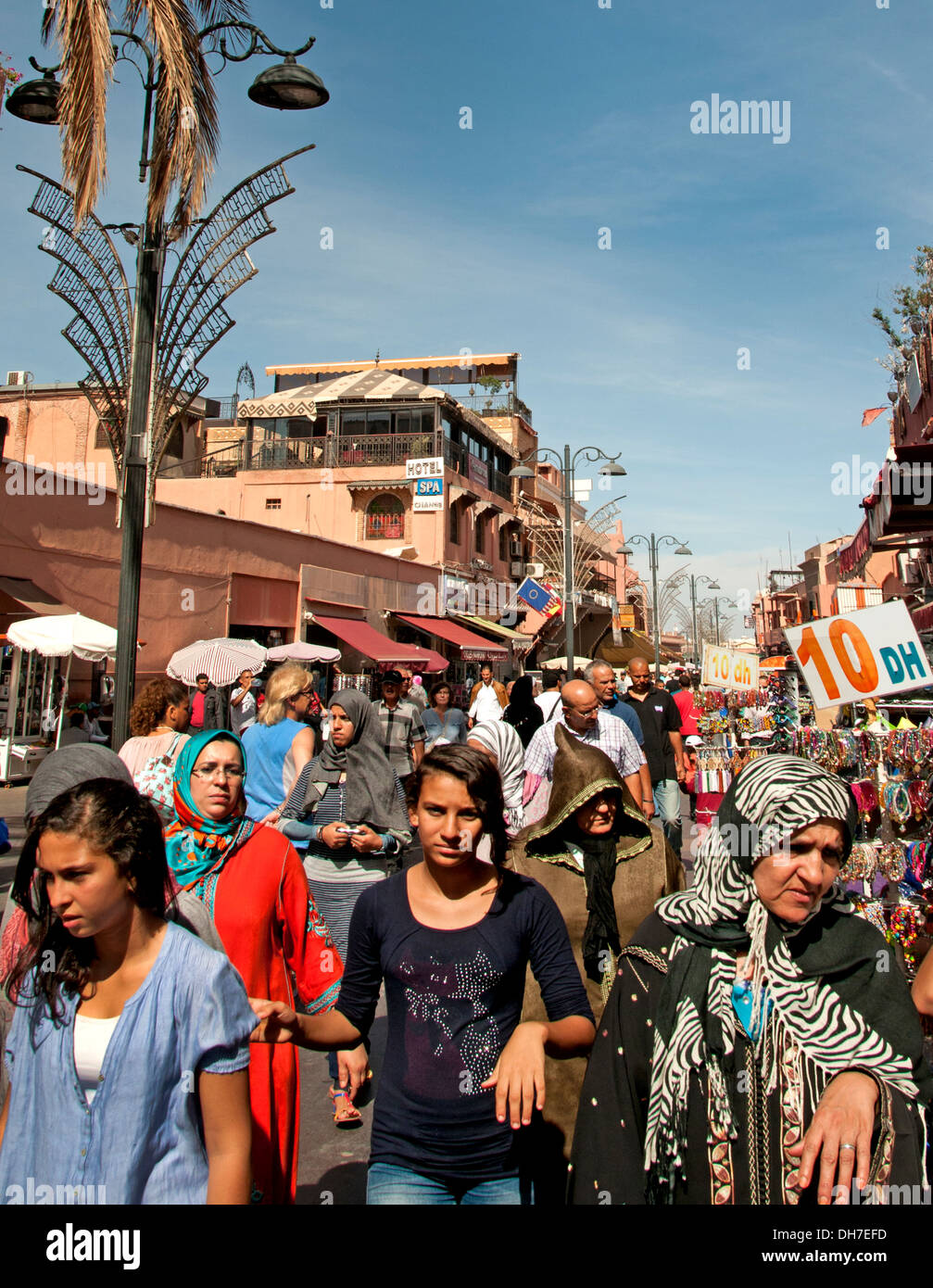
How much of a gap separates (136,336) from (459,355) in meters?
36.9

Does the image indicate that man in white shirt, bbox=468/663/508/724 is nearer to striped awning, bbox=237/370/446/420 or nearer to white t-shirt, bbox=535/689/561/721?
white t-shirt, bbox=535/689/561/721

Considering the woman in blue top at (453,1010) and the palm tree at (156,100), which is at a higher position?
the palm tree at (156,100)

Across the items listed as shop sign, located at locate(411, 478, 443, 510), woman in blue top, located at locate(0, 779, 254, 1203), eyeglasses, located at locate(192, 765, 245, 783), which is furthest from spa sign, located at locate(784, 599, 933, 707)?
shop sign, located at locate(411, 478, 443, 510)

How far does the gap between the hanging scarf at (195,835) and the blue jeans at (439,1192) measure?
108 centimetres

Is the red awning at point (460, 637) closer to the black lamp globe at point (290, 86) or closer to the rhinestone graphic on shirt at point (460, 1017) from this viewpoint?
the black lamp globe at point (290, 86)

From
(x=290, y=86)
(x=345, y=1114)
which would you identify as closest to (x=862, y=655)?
(x=345, y=1114)

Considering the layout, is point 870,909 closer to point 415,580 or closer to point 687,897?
point 687,897

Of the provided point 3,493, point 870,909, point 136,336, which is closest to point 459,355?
point 3,493

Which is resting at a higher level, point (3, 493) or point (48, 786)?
point (3, 493)

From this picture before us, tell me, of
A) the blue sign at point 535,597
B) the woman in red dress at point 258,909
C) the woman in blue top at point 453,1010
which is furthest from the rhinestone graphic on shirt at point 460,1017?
the blue sign at point 535,597

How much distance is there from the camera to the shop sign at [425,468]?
32219mm

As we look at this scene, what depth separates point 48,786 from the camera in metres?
2.78

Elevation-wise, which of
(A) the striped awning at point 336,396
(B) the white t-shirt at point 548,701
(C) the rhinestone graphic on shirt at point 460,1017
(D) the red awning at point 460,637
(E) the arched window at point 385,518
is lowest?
(C) the rhinestone graphic on shirt at point 460,1017

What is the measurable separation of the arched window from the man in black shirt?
25.1m
